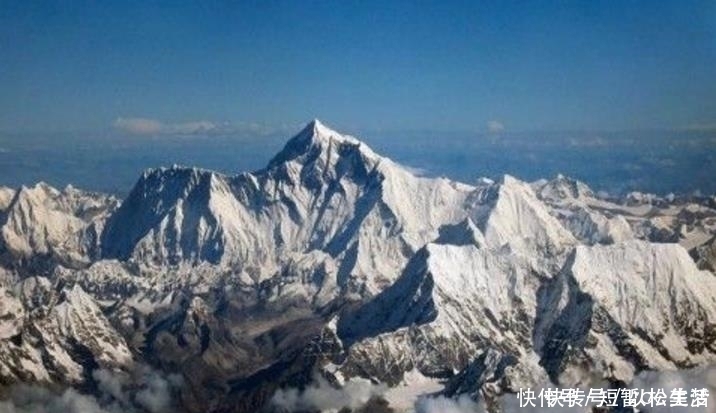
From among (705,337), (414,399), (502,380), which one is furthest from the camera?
(705,337)

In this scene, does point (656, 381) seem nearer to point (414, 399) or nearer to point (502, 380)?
point (502, 380)

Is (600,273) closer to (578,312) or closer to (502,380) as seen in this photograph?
(578,312)

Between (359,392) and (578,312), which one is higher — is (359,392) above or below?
below

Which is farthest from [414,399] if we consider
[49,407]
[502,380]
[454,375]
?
[49,407]

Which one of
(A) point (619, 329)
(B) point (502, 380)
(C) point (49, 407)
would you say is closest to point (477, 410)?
(B) point (502, 380)

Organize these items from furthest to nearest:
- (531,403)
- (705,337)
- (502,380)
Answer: (705,337), (502,380), (531,403)

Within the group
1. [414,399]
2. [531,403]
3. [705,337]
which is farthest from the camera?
[705,337]

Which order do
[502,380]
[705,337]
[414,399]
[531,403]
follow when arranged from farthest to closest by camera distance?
1. [705,337]
2. [414,399]
3. [502,380]
4. [531,403]

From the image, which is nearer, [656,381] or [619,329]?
[656,381]

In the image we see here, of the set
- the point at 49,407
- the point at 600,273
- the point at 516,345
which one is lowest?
the point at 49,407

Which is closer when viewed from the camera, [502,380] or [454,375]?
[502,380]
